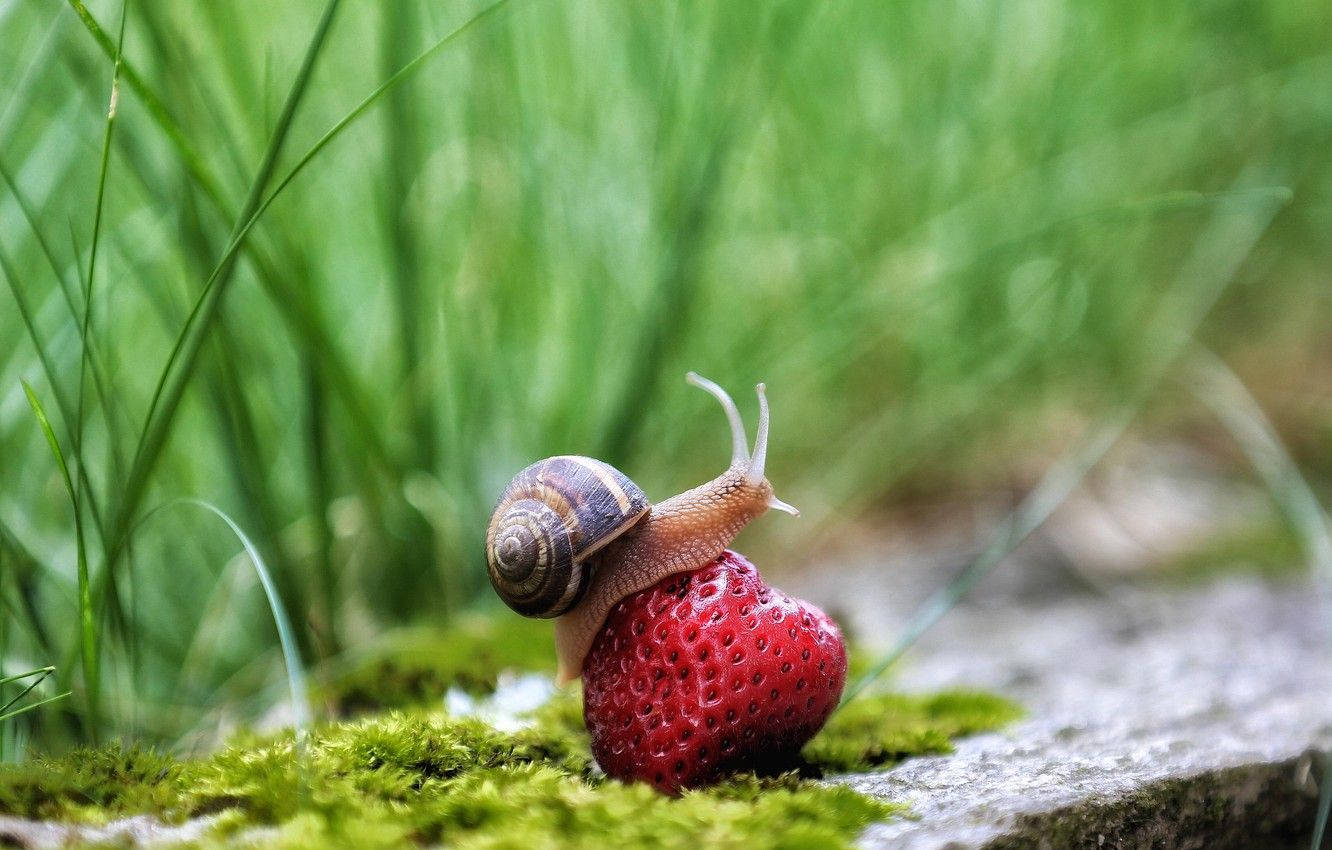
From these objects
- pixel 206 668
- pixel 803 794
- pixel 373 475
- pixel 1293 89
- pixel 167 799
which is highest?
pixel 1293 89

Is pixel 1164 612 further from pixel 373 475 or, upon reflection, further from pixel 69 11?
pixel 69 11

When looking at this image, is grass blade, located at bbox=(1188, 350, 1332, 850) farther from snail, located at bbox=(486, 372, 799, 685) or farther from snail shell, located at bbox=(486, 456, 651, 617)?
snail shell, located at bbox=(486, 456, 651, 617)

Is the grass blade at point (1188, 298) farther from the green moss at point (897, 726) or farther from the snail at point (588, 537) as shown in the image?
the snail at point (588, 537)

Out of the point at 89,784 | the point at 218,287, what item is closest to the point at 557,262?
the point at 218,287

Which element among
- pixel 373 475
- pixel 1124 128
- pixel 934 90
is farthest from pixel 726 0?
pixel 1124 128

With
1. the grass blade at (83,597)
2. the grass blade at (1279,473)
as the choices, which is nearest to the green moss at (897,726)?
the grass blade at (1279,473)
